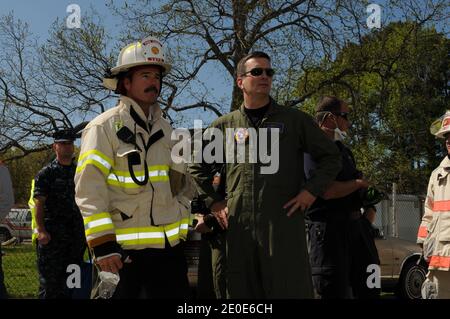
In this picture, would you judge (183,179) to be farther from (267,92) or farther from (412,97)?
(412,97)

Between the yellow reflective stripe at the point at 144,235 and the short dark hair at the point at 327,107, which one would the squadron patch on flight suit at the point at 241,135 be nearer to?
the yellow reflective stripe at the point at 144,235

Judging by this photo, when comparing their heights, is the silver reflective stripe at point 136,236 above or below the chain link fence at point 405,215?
above

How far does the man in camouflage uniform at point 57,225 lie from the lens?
6328 millimetres

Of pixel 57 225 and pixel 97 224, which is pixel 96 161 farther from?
pixel 57 225

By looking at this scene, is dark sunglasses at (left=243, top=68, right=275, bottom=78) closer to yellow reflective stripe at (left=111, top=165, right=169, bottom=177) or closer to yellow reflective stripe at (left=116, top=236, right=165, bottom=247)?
yellow reflective stripe at (left=111, top=165, right=169, bottom=177)

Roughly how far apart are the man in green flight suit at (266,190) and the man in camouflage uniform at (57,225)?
3.14m

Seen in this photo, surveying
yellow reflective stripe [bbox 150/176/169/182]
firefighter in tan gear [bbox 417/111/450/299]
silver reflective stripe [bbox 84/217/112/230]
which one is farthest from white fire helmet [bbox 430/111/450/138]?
silver reflective stripe [bbox 84/217/112/230]

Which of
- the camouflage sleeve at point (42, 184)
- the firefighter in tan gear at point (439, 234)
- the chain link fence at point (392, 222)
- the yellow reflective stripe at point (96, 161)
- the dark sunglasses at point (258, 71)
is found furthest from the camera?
the chain link fence at point (392, 222)

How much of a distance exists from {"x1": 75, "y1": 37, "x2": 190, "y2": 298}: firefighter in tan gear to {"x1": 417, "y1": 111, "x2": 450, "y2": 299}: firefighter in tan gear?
6.94 feet

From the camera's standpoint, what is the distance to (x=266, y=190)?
350 centimetres

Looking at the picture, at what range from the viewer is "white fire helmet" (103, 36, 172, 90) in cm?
344

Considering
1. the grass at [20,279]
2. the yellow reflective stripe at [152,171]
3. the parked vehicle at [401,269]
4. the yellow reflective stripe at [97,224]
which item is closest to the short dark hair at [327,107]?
the yellow reflective stripe at [152,171]

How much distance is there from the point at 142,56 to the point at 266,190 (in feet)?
3.54

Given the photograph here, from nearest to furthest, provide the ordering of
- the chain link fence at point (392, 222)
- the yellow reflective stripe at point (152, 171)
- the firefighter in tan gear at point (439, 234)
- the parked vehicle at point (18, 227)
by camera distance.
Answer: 1. the yellow reflective stripe at point (152, 171)
2. the firefighter in tan gear at point (439, 234)
3. the chain link fence at point (392, 222)
4. the parked vehicle at point (18, 227)
